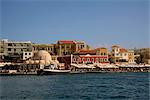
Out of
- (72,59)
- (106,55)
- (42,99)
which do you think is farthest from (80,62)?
(42,99)

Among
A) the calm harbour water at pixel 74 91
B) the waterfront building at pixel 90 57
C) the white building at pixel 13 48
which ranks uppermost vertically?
the white building at pixel 13 48

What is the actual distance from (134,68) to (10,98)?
2370 inches

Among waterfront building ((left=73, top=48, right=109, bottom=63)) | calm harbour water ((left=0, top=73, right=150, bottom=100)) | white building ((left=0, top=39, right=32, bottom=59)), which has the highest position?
white building ((left=0, top=39, right=32, bottom=59))

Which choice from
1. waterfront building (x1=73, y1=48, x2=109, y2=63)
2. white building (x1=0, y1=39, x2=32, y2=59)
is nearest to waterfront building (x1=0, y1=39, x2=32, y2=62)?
white building (x1=0, y1=39, x2=32, y2=59)

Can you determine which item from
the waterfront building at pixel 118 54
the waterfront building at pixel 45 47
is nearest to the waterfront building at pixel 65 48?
the waterfront building at pixel 45 47

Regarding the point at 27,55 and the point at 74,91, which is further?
the point at 27,55

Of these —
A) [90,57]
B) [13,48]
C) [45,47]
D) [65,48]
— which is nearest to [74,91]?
[90,57]

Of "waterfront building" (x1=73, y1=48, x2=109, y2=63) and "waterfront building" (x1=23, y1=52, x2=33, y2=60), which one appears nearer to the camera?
"waterfront building" (x1=73, y1=48, x2=109, y2=63)

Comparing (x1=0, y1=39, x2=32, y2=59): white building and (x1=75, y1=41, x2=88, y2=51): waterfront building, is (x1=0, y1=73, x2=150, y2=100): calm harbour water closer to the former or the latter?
(x1=0, y1=39, x2=32, y2=59): white building

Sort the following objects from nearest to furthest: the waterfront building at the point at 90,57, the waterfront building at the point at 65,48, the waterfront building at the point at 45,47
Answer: the waterfront building at the point at 90,57 < the waterfront building at the point at 65,48 < the waterfront building at the point at 45,47

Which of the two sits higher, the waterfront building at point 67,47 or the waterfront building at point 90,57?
the waterfront building at point 67,47

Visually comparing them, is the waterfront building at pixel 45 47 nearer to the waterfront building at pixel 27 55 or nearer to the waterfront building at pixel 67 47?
the waterfront building at pixel 67 47

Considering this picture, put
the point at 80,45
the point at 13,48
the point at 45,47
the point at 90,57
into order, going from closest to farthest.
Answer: the point at 90,57
the point at 13,48
the point at 80,45
the point at 45,47

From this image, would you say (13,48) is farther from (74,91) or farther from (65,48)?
(74,91)
